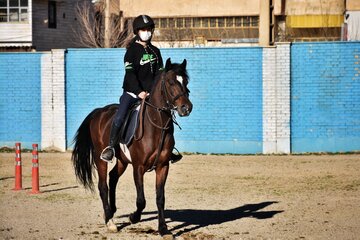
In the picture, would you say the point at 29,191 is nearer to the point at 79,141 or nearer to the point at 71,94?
the point at 79,141

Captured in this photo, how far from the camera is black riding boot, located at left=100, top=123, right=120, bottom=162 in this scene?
11.8 metres

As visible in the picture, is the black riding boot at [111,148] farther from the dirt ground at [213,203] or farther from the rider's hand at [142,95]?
the dirt ground at [213,203]

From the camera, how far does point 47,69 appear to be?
26.6 metres

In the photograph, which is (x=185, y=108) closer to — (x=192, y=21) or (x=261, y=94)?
(x=261, y=94)

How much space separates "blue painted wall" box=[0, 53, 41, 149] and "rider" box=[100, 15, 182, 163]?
1525cm

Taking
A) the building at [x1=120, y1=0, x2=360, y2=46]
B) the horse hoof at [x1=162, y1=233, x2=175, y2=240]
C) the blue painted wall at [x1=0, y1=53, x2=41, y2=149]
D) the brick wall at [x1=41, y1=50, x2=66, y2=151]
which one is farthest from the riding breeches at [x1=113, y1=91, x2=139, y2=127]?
the building at [x1=120, y1=0, x2=360, y2=46]

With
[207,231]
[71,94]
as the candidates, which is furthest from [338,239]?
[71,94]

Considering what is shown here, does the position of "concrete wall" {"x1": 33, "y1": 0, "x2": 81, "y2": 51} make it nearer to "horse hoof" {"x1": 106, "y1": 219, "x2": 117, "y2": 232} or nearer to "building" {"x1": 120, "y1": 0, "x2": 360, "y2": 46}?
"building" {"x1": 120, "y1": 0, "x2": 360, "y2": 46}

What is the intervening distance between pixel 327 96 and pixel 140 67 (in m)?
13.8

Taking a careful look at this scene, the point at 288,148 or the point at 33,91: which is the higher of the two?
the point at 33,91

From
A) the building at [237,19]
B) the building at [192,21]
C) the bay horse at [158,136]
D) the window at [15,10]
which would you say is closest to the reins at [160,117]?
the bay horse at [158,136]

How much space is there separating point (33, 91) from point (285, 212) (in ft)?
49.6

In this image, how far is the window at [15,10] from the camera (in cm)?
4562

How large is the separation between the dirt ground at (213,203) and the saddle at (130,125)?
1.28 meters
